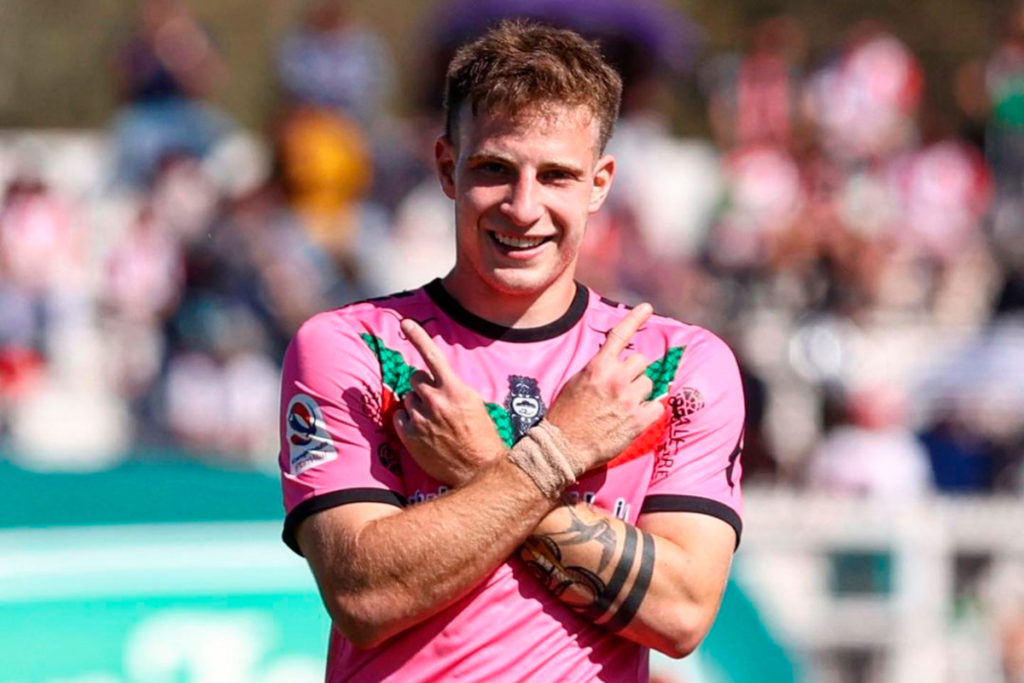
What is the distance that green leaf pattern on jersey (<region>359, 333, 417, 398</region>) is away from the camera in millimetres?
3643

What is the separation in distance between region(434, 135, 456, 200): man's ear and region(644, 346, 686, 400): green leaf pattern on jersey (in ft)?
1.78

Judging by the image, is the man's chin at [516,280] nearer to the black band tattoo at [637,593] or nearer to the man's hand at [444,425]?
the man's hand at [444,425]

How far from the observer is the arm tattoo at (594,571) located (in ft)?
11.4

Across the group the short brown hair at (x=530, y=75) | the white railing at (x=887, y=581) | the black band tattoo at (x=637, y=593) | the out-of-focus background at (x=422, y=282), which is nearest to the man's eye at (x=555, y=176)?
the short brown hair at (x=530, y=75)

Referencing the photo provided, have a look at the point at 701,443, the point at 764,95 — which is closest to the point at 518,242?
the point at 701,443

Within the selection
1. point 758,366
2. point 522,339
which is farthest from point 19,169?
point 522,339

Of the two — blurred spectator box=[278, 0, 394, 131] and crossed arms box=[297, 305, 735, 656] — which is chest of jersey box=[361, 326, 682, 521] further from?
blurred spectator box=[278, 0, 394, 131]

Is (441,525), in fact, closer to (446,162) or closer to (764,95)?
(446,162)

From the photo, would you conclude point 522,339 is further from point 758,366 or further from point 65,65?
point 65,65

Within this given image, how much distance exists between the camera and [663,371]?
3742 millimetres

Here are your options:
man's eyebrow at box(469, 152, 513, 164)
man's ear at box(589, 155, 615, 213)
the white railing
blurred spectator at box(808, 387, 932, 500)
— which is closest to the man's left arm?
man's ear at box(589, 155, 615, 213)

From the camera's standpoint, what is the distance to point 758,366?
11398 millimetres

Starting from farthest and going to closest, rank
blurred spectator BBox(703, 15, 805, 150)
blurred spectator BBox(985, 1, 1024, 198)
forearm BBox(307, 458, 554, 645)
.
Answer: blurred spectator BBox(703, 15, 805, 150), blurred spectator BBox(985, 1, 1024, 198), forearm BBox(307, 458, 554, 645)

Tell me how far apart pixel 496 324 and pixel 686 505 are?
531 millimetres
